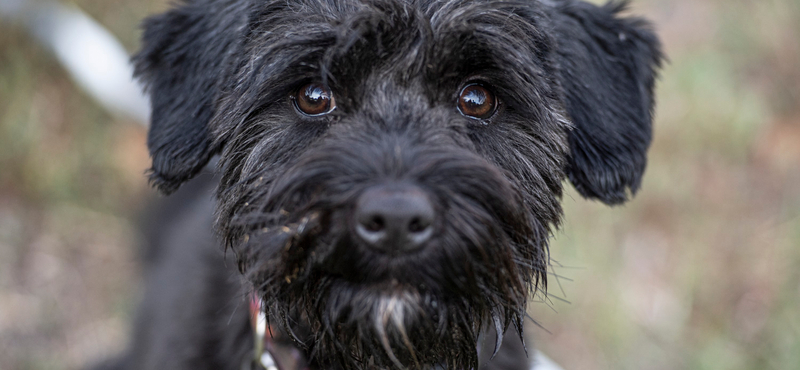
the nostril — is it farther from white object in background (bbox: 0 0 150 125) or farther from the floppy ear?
white object in background (bbox: 0 0 150 125)

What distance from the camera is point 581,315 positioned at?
488cm

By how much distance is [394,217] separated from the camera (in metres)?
1.80

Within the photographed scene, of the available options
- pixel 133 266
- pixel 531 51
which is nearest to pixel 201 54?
pixel 531 51

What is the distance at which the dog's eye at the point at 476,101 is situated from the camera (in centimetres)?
244

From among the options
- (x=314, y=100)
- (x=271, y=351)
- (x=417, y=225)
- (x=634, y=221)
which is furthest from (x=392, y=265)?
(x=634, y=221)

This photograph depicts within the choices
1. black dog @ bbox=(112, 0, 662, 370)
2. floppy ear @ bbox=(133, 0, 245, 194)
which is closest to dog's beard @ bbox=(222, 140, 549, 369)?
black dog @ bbox=(112, 0, 662, 370)

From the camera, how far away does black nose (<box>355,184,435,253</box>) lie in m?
1.82

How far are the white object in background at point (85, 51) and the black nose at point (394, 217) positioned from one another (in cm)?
347

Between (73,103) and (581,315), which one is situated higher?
(581,315)

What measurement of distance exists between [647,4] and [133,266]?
5530 mm

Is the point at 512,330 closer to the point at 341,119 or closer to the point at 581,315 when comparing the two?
the point at 341,119

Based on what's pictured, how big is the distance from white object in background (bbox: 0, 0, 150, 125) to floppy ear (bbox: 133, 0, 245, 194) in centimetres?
194

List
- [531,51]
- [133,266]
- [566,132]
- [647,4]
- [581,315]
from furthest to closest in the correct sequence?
1. [647,4]
2. [133,266]
3. [581,315]
4. [566,132]
5. [531,51]

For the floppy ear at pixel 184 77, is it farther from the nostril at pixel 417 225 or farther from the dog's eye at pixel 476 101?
the nostril at pixel 417 225
